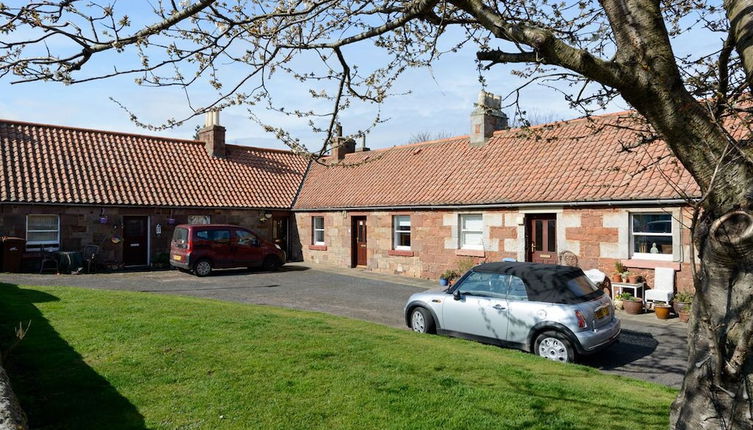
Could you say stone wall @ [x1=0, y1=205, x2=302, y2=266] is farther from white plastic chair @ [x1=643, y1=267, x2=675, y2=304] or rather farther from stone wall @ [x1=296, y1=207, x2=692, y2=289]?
white plastic chair @ [x1=643, y1=267, x2=675, y2=304]

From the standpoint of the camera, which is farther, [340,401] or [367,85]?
[367,85]

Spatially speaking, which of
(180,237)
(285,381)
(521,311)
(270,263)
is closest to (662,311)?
(521,311)

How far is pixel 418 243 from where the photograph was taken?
19562mm

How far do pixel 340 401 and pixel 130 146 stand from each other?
22228 mm

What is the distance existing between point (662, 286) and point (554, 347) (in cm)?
593

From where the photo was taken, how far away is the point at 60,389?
5.34 metres

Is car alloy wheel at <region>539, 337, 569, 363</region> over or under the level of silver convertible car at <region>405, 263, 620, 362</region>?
under

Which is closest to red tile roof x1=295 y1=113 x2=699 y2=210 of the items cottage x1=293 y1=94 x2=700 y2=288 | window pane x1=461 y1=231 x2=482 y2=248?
cottage x1=293 y1=94 x2=700 y2=288

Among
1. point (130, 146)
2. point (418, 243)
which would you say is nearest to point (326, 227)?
point (418, 243)

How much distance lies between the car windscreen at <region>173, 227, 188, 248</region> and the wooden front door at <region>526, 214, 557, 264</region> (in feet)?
40.8

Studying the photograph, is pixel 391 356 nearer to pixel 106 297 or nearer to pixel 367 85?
pixel 367 85

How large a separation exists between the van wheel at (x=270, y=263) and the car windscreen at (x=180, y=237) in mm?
3383

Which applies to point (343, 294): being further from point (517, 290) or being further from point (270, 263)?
point (517, 290)

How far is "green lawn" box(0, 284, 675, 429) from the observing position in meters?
4.89
